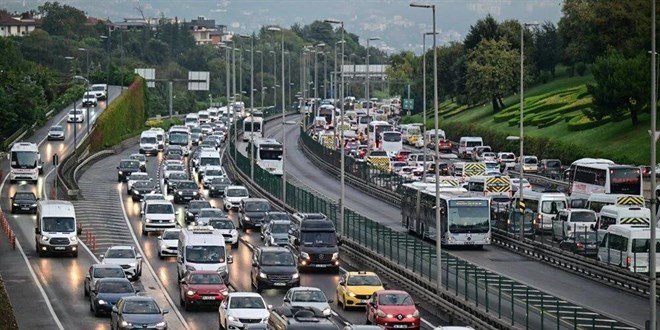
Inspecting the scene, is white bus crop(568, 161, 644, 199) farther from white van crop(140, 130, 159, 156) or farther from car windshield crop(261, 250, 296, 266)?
white van crop(140, 130, 159, 156)

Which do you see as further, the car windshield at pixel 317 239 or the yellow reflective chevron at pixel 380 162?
the yellow reflective chevron at pixel 380 162

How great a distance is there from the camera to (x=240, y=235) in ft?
258

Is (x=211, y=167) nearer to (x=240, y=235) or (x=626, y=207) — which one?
(x=240, y=235)

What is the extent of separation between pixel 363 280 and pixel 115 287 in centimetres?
821

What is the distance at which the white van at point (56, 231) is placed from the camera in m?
67.9

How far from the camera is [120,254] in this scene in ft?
198

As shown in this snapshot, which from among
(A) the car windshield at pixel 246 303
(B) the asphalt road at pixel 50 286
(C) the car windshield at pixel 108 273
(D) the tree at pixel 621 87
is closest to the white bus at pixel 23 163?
(B) the asphalt road at pixel 50 286

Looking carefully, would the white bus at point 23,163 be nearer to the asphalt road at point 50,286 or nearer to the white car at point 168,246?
the asphalt road at point 50,286

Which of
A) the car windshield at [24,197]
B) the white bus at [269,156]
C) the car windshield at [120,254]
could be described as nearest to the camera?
the car windshield at [120,254]

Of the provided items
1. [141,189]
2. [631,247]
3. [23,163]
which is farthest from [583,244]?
[23,163]

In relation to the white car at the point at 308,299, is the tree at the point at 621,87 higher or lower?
higher

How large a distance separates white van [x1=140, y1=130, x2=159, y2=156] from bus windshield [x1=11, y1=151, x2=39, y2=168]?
31735 millimetres

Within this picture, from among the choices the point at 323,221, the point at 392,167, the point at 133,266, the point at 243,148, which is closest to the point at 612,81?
the point at 392,167

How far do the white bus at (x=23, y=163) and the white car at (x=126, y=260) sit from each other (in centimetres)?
4465
